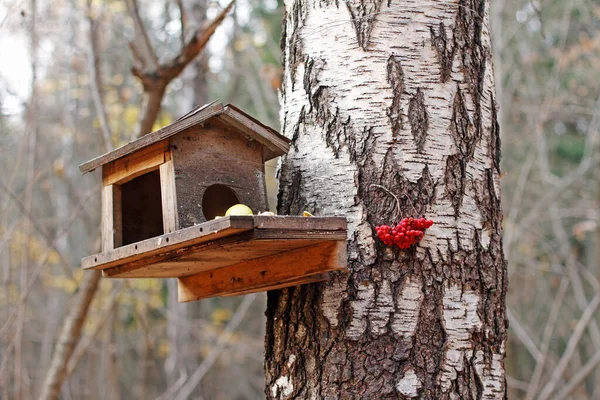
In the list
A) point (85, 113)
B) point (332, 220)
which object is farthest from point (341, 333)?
Result: point (85, 113)

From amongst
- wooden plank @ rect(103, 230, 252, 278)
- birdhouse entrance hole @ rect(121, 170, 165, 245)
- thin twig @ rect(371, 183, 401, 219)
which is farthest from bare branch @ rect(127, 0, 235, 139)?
thin twig @ rect(371, 183, 401, 219)

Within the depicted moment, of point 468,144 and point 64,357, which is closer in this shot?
point 468,144

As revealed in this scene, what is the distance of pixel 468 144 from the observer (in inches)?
76.2

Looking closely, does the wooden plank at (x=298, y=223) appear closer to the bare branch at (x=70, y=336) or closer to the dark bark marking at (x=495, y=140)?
the dark bark marking at (x=495, y=140)

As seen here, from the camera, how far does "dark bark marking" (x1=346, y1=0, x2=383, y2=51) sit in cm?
196

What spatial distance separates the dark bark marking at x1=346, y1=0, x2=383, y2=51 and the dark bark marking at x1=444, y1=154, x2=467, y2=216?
1.34 feet

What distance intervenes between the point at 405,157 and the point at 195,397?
7.89 metres

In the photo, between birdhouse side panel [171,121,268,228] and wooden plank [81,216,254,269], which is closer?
wooden plank [81,216,254,269]

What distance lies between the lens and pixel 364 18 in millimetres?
1976

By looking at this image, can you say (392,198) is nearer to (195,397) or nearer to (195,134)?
(195,134)

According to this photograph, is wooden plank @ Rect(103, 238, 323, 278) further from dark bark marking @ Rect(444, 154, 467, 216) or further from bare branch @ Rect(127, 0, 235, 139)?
bare branch @ Rect(127, 0, 235, 139)

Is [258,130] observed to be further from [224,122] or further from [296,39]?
[296,39]

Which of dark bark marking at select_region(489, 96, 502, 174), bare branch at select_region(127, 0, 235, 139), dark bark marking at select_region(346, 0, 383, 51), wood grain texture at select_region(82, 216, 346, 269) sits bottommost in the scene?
wood grain texture at select_region(82, 216, 346, 269)

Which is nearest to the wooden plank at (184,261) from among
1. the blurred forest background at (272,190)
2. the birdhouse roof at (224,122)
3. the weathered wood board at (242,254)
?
the weathered wood board at (242,254)
